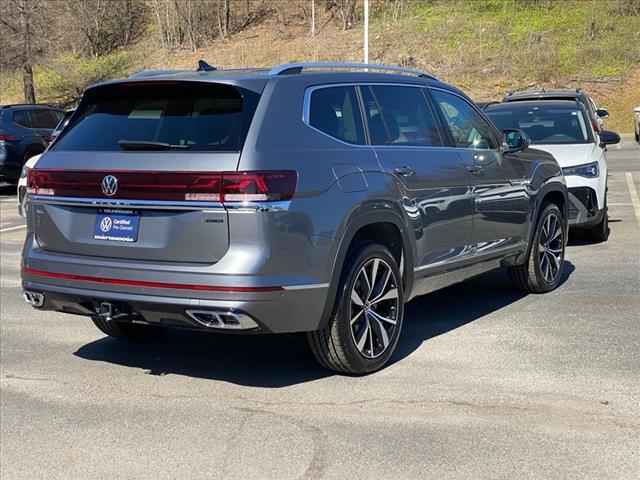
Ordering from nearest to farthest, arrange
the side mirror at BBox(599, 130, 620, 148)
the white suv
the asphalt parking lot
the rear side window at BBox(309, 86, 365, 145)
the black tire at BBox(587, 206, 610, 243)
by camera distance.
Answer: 1. the asphalt parking lot
2. the rear side window at BBox(309, 86, 365, 145)
3. the white suv
4. the black tire at BBox(587, 206, 610, 243)
5. the side mirror at BBox(599, 130, 620, 148)

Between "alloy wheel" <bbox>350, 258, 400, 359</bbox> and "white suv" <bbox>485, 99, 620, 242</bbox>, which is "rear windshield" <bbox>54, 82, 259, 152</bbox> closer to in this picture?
"alloy wheel" <bbox>350, 258, 400, 359</bbox>

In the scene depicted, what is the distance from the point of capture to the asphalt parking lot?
13.8 ft

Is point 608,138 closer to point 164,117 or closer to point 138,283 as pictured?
point 164,117

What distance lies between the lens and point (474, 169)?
646cm

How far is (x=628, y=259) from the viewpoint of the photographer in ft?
29.9

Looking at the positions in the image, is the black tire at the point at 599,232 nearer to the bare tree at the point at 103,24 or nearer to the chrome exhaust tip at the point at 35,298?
the chrome exhaust tip at the point at 35,298

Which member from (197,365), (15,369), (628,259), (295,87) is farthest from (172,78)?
(628,259)

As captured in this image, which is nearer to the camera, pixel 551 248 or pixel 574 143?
pixel 551 248

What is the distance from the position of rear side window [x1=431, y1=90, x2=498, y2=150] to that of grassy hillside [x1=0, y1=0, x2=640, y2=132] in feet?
83.1

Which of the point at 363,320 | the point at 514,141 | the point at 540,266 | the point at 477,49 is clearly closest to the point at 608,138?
the point at 540,266

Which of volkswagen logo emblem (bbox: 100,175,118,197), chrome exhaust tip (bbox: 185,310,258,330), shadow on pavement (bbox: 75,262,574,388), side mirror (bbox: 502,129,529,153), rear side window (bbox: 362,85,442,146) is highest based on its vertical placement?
rear side window (bbox: 362,85,442,146)

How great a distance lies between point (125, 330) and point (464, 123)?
2936 millimetres

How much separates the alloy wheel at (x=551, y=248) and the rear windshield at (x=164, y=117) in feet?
12.1

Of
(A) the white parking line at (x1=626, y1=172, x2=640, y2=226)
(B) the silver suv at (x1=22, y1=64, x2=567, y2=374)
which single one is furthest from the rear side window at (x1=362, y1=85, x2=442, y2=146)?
(A) the white parking line at (x1=626, y1=172, x2=640, y2=226)
